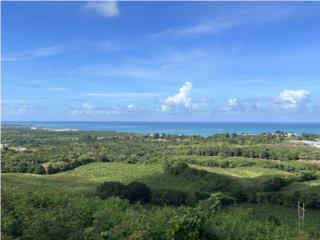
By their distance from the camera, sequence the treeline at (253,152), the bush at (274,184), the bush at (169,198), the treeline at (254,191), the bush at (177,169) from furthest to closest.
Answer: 1. the treeline at (253,152)
2. the bush at (177,169)
3. the bush at (274,184)
4. the treeline at (254,191)
5. the bush at (169,198)

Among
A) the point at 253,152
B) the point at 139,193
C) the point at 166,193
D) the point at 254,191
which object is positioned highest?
the point at 253,152

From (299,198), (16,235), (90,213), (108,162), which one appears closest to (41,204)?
(90,213)

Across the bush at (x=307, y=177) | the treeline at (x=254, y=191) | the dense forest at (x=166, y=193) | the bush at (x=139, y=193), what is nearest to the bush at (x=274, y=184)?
the treeline at (x=254, y=191)

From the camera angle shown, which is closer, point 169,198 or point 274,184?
point 169,198

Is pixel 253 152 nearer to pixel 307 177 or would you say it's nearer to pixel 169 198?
pixel 307 177

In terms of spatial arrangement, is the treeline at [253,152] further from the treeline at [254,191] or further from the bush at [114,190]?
the bush at [114,190]

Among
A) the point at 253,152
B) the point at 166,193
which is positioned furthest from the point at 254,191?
the point at 253,152

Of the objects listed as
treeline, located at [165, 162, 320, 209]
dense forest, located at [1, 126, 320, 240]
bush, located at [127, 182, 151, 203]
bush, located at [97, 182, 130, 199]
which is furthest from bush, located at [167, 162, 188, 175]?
bush, located at [97, 182, 130, 199]
